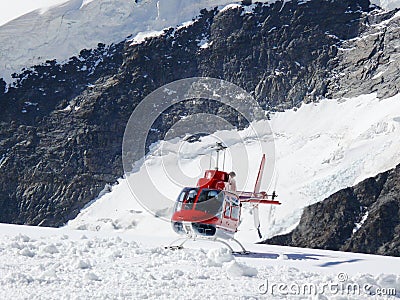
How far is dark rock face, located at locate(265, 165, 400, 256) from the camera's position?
202ft

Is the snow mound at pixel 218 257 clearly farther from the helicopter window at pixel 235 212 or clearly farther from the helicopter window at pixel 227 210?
the helicopter window at pixel 235 212

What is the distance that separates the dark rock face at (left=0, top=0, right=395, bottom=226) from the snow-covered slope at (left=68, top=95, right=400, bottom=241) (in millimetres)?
5569

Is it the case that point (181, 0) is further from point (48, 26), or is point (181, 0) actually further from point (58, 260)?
point (58, 260)

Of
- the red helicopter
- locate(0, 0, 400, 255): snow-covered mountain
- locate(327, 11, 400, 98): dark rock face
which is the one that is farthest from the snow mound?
locate(327, 11, 400, 98): dark rock face

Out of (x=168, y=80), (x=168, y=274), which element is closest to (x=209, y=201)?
(x=168, y=274)

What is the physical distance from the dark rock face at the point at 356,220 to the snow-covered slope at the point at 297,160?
963mm

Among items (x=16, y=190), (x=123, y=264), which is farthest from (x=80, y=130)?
(x=123, y=264)

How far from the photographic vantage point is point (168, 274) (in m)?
11.9

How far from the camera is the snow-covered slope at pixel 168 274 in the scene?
1051 cm

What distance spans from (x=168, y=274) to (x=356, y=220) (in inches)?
2221

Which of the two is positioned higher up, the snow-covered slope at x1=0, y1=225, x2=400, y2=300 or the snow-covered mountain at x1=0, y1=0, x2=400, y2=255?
the snow-covered mountain at x1=0, y1=0, x2=400, y2=255

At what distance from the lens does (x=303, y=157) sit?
74.0 meters

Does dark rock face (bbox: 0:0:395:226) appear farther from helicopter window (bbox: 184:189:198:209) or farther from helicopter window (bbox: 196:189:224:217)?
helicopter window (bbox: 196:189:224:217)

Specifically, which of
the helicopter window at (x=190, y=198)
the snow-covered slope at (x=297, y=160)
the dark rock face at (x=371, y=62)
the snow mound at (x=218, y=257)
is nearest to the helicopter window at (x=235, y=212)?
the helicopter window at (x=190, y=198)
